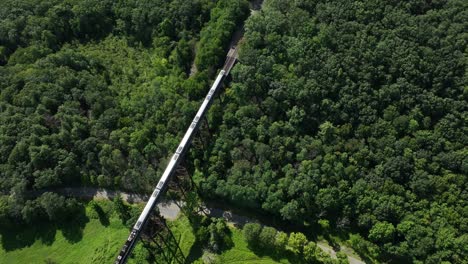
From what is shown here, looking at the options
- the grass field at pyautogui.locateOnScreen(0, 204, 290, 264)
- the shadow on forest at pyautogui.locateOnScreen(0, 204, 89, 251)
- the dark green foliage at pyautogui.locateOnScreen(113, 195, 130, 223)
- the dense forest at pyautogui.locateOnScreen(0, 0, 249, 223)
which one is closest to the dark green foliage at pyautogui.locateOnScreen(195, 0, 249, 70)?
the dense forest at pyautogui.locateOnScreen(0, 0, 249, 223)

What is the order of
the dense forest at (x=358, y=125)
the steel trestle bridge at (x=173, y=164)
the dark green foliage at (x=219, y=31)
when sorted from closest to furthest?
1. the steel trestle bridge at (x=173, y=164)
2. the dense forest at (x=358, y=125)
3. the dark green foliage at (x=219, y=31)

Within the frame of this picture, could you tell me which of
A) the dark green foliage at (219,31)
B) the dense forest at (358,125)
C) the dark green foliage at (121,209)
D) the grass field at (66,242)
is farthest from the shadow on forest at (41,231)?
the dark green foliage at (219,31)

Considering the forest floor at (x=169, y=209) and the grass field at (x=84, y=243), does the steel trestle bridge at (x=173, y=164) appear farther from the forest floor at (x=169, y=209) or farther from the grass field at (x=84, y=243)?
the grass field at (x=84, y=243)

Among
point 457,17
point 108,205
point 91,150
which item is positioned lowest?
point 108,205

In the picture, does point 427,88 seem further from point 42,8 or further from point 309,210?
point 42,8

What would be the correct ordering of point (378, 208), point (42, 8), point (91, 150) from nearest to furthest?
point (378, 208), point (91, 150), point (42, 8)

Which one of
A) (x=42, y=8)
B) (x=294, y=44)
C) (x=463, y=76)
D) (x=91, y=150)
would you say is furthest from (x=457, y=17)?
(x=42, y=8)

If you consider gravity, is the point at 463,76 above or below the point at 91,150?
above
